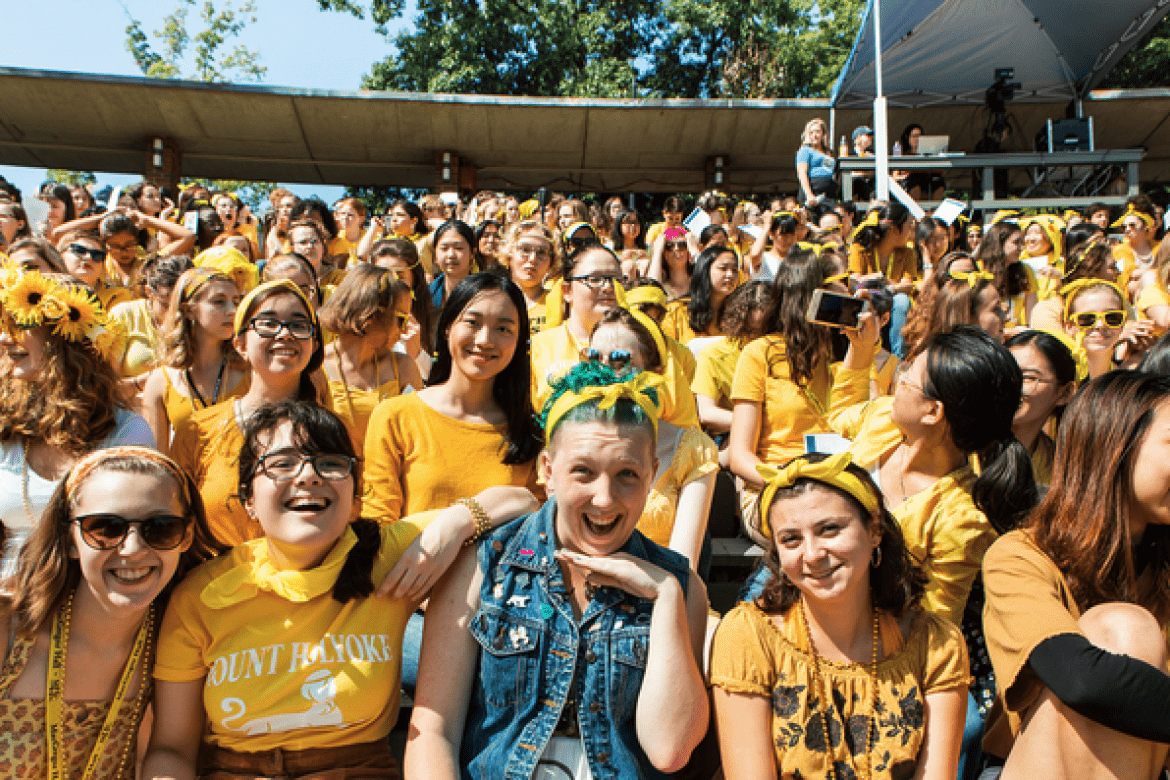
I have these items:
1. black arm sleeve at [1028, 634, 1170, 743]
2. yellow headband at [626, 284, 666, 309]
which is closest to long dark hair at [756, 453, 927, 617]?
black arm sleeve at [1028, 634, 1170, 743]

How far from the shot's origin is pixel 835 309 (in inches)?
152

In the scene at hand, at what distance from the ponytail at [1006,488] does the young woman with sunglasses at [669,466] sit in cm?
95

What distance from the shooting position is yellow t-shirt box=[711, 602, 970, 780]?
6.87ft

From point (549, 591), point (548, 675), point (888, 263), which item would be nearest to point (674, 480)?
point (549, 591)

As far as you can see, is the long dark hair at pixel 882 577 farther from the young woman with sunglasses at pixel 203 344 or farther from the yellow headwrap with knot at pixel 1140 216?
the yellow headwrap with knot at pixel 1140 216

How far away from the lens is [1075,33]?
46.2 ft

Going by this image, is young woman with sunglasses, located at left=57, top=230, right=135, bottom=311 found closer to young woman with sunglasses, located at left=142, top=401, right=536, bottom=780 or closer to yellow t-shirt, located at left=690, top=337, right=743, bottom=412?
young woman with sunglasses, located at left=142, top=401, right=536, bottom=780

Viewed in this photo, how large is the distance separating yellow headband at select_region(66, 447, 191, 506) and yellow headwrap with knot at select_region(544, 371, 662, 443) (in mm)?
1036

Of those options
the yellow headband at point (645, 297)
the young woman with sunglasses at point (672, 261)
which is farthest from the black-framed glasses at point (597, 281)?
the young woman with sunglasses at point (672, 261)

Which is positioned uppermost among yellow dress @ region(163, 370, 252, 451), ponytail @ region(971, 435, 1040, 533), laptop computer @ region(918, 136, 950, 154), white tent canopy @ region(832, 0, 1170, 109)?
white tent canopy @ region(832, 0, 1170, 109)

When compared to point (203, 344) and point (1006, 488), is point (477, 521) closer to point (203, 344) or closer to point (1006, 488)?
point (1006, 488)

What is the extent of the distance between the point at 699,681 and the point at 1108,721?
92cm

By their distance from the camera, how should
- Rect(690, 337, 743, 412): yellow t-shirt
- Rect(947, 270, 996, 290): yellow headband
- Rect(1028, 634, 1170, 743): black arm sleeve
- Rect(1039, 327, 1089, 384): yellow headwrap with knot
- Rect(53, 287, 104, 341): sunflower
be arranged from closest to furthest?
Rect(1028, 634, 1170, 743): black arm sleeve < Rect(53, 287, 104, 341): sunflower < Rect(1039, 327, 1089, 384): yellow headwrap with knot < Rect(690, 337, 743, 412): yellow t-shirt < Rect(947, 270, 996, 290): yellow headband

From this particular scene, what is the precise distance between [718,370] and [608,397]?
255cm
